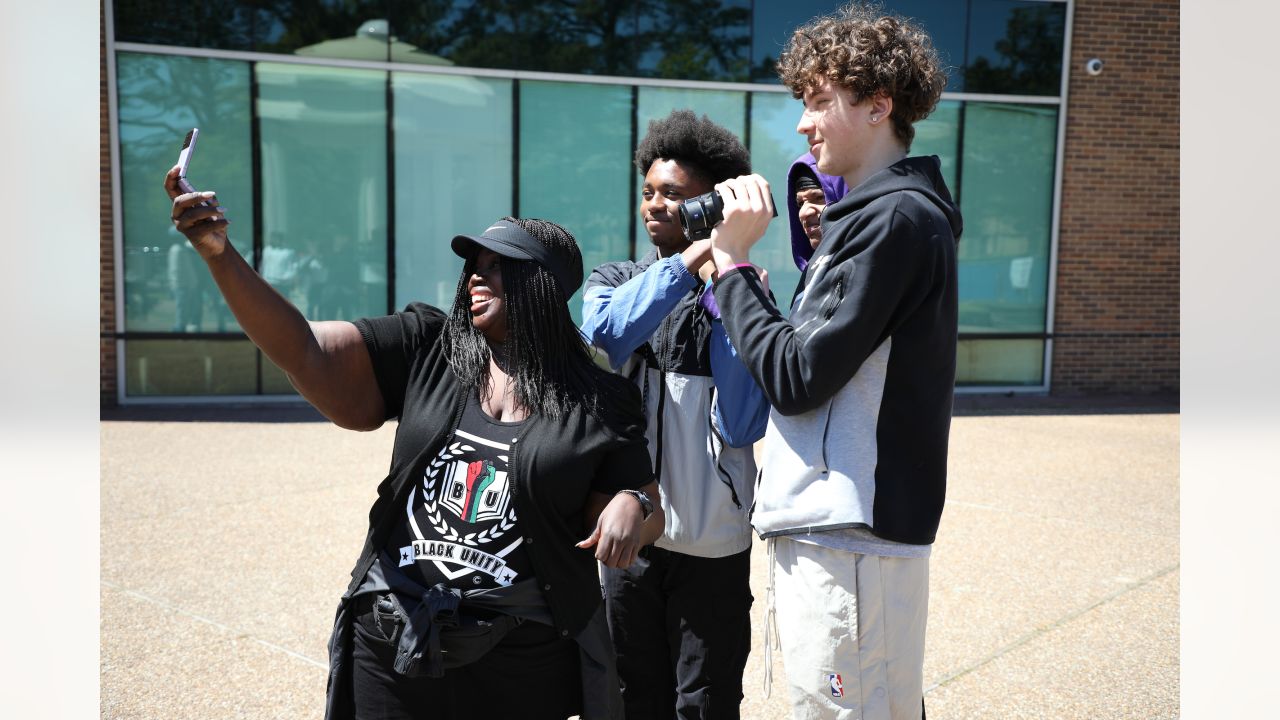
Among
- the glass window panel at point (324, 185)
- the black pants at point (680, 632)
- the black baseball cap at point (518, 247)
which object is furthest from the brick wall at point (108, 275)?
the black baseball cap at point (518, 247)

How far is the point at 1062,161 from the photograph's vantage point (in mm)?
12023

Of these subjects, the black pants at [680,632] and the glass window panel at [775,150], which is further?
the glass window panel at [775,150]

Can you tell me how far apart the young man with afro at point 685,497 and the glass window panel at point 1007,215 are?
9904 mm

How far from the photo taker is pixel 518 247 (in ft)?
7.71

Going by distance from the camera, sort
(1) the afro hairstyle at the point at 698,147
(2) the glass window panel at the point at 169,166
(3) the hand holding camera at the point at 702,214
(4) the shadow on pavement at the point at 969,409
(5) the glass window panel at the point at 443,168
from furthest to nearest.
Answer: (5) the glass window panel at the point at 443,168
(2) the glass window panel at the point at 169,166
(4) the shadow on pavement at the point at 969,409
(1) the afro hairstyle at the point at 698,147
(3) the hand holding camera at the point at 702,214

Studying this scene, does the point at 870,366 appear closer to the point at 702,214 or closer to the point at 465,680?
the point at 702,214

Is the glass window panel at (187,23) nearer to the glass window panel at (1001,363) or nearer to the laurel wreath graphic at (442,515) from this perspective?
the glass window panel at (1001,363)

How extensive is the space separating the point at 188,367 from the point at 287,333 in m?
9.34

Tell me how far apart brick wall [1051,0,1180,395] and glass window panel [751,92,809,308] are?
135 inches

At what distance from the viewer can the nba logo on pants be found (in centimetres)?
A: 205

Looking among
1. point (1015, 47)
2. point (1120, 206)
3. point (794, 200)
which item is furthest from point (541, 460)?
point (1120, 206)

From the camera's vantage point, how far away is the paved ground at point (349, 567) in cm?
394

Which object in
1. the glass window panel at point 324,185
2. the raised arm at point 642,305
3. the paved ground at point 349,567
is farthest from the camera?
the glass window panel at point 324,185
